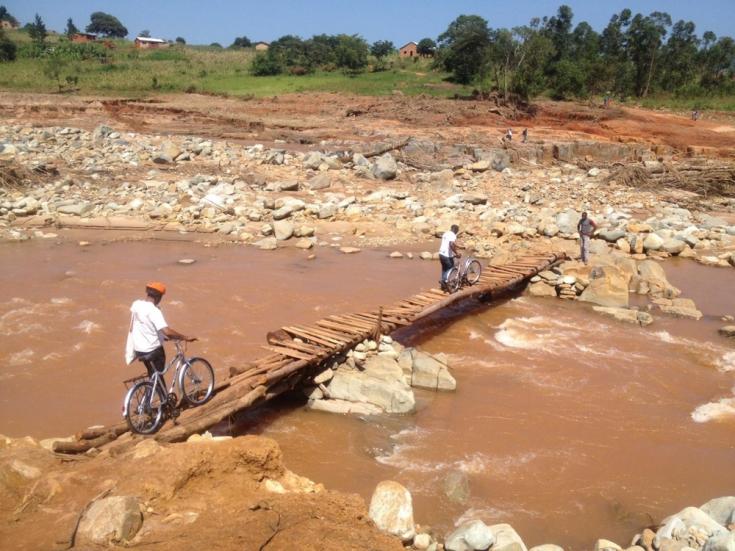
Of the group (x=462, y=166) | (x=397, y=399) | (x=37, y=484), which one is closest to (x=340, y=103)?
(x=462, y=166)

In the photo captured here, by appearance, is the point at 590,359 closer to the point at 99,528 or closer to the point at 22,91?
the point at 99,528

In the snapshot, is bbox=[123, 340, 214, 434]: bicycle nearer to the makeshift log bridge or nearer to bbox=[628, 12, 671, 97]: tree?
the makeshift log bridge

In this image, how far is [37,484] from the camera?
4.66 metres

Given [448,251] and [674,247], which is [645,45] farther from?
[448,251]

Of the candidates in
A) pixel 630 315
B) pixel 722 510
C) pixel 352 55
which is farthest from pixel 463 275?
pixel 352 55

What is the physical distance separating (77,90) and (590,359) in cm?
4067

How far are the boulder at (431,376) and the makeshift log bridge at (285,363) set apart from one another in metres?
0.81

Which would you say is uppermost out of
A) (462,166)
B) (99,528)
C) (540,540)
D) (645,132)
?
(645,132)

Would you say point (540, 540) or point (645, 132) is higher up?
point (645, 132)

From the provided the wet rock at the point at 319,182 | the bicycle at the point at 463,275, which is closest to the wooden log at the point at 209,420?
the bicycle at the point at 463,275

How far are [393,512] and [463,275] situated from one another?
255 inches

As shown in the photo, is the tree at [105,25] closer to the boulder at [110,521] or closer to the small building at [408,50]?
the small building at [408,50]

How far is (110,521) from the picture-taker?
3.93 meters

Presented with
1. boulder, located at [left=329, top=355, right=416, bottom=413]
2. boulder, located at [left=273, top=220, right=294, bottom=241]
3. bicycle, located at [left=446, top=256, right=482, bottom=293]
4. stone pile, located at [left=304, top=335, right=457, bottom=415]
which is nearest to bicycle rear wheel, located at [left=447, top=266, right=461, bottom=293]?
bicycle, located at [left=446, top=256, right=482, bottom=293]
